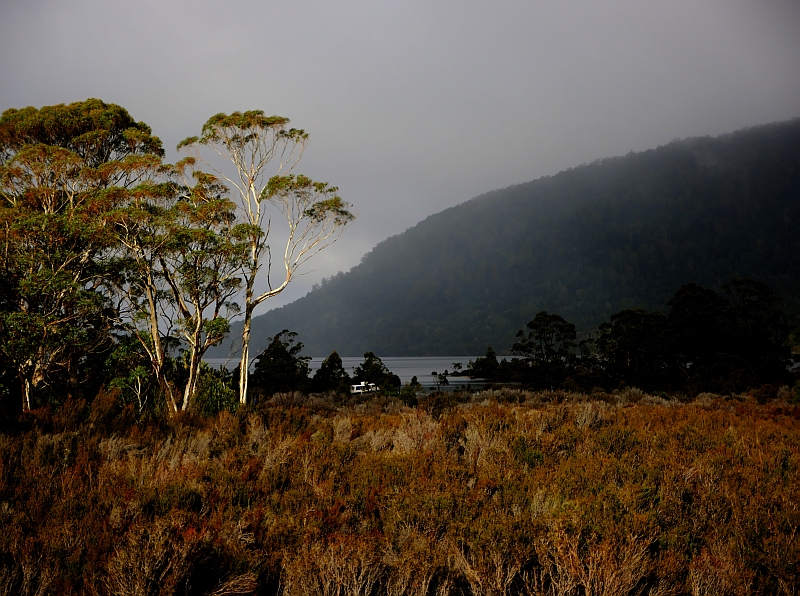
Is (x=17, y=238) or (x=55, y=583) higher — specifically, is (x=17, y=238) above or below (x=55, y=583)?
above

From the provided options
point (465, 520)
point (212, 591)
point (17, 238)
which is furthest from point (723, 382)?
point (17, 238)

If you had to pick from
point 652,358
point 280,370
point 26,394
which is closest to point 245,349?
point 26,394

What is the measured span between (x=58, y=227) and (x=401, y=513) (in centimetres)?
1139

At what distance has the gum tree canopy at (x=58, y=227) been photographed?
10.7 metres

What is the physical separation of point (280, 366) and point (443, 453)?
68.8 feet

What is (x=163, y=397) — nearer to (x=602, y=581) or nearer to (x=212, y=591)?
(x=212, y=591)

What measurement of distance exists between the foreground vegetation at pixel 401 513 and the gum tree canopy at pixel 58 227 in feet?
8.90

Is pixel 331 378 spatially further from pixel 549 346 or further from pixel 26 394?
pixel 26 394

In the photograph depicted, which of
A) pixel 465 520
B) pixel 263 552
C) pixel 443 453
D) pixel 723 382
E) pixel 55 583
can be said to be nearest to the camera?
pixel 55 583

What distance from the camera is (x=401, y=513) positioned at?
16.7 feet

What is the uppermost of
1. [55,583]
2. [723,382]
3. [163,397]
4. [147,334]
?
[147,334]

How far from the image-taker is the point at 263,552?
456 cm

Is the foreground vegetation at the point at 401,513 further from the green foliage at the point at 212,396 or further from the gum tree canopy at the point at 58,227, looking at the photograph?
the green foliage at the point at 212,396

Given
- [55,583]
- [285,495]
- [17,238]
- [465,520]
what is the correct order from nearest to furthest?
1. [55,583]
2. [465,520]
3. [285,495]
4. [17,238]
